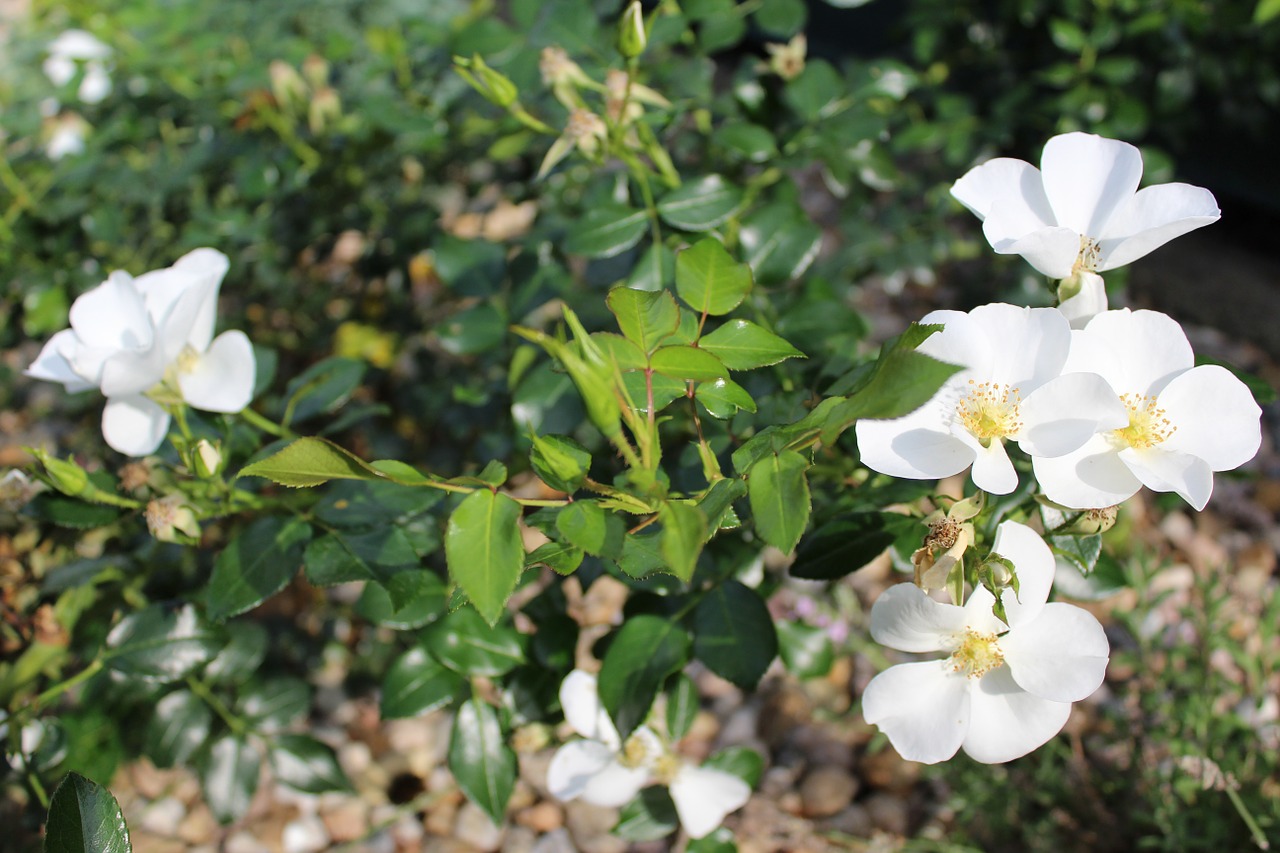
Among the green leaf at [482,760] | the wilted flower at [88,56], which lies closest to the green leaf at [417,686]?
the green leaf at [482,760]

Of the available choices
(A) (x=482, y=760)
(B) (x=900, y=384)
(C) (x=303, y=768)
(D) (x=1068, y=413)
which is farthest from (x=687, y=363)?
(C) (x=303, y=768)

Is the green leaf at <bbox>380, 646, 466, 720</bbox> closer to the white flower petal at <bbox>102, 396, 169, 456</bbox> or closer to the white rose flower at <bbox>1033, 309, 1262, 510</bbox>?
the white flower petal at <bbox>102, 396, 169, 456</bbox>

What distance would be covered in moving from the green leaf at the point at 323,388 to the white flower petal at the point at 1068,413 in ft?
2.56

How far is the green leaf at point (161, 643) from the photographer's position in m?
1.06

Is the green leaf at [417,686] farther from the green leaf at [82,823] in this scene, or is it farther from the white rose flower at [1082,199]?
the white rose flower at [1082,199]

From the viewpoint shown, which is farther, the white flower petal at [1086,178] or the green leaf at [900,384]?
the white flower petal at [1086,178]

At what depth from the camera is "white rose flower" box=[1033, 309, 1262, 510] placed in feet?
2.36

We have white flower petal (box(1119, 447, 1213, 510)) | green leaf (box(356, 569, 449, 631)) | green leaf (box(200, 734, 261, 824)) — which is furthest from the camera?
green leaf (box(200, 734, 261, 824))

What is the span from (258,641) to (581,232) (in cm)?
69

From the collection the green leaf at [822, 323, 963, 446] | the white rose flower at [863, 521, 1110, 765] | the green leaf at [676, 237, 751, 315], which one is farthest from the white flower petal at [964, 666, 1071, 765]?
the green leaf at [676, 237, 751, 315]

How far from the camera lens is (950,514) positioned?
0.73 meters

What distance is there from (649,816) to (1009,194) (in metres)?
0.81

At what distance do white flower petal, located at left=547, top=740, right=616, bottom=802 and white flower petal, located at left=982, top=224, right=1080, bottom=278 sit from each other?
2.34 feet

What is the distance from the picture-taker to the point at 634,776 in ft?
3.82
